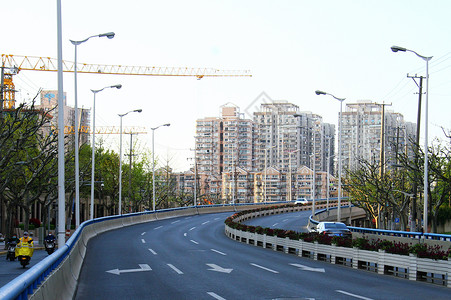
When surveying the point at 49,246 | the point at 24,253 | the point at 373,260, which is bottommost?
the point at 49,246

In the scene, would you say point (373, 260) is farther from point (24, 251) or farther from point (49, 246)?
point (49, 246)

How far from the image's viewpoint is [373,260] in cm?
2328

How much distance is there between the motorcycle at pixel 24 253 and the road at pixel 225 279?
8.73 ft

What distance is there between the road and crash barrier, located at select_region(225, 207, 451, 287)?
63cm

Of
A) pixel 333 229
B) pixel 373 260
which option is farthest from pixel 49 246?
pixel 373 260

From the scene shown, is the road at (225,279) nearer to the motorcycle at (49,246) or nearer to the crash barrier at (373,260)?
the crash barrier at (373,260)

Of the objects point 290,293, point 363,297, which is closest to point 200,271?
point 290,293

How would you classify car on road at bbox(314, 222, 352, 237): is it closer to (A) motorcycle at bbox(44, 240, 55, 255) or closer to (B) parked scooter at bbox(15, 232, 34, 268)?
(A) motorcycle at bbox(44, 240, 55, 255)

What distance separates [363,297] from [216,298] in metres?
3.78

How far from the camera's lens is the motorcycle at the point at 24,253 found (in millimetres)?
26547

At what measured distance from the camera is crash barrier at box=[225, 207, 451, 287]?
19.7 meters

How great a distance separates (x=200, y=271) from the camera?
2103 cm

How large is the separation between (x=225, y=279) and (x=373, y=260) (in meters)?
7.28

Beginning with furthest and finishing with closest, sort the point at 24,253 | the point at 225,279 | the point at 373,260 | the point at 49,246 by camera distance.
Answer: the point at 49,246 < the point at 24,253 < the point at 373,260 < the point at 225,279
